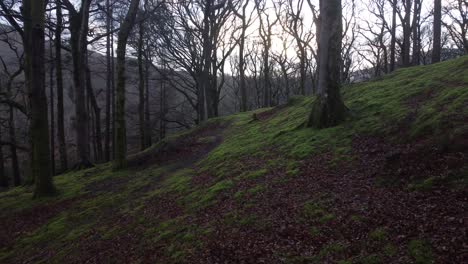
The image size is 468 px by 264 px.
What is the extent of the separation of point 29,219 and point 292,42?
30668 mm

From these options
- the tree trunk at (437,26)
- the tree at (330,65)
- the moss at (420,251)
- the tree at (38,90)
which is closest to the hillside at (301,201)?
the moss at (420,251)

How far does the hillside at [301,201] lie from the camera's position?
438 cm

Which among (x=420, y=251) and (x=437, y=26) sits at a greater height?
(x=437, y=26)

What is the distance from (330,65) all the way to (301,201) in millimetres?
4739

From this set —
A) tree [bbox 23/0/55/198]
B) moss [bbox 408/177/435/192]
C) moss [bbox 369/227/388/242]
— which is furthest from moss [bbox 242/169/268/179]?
tree [bbox 23/0/55/198]

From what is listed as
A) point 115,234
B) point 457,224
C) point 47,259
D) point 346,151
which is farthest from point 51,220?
point 457,224

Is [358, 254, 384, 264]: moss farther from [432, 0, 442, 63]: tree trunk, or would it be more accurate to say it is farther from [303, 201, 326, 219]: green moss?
[432, 0, 442, 63]: tree trunk

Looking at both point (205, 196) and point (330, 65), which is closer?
point (205, 196)

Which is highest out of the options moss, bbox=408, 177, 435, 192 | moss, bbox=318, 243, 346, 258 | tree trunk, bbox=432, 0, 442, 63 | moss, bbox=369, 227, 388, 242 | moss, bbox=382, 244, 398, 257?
tree trunk, bbox=432, 0, 442, 63

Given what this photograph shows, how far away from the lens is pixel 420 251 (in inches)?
146

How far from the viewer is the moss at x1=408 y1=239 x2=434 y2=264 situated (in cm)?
358

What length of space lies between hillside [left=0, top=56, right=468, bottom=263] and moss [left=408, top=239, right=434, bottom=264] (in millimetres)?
10

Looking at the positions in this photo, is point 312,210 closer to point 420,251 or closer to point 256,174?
point 420,251

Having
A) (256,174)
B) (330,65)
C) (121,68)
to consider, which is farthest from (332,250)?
(121,68)
